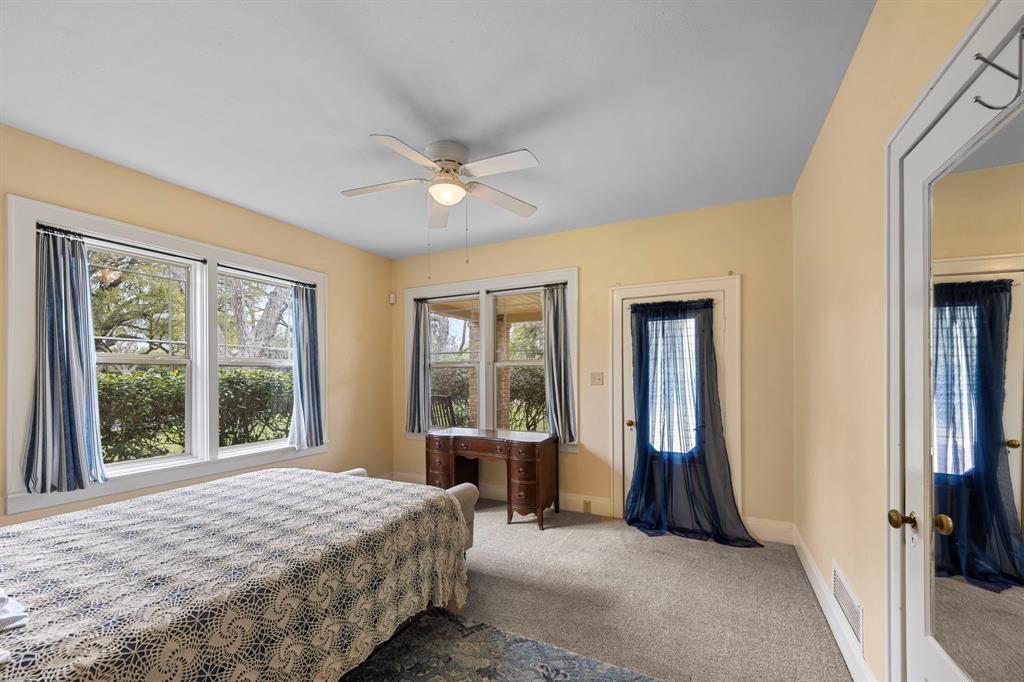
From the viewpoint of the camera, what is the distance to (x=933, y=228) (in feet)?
4.19

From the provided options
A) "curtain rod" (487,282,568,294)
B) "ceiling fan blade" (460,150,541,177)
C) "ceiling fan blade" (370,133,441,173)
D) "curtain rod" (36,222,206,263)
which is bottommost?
"curtain rod" (487,282,568,294)

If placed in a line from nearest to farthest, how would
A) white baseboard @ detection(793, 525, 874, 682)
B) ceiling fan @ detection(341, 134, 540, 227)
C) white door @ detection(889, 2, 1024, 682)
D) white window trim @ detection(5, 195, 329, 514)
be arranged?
white door @ detection(889, 2, 1024, 682) → white baseboard @ detection(793, 525, 874, 682) → ceiling fan @ detection(341, 134, 540, 227) → white window trim @ detection(5, 195, 329, 514)

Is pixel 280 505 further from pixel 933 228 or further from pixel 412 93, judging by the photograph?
pixel 933 228

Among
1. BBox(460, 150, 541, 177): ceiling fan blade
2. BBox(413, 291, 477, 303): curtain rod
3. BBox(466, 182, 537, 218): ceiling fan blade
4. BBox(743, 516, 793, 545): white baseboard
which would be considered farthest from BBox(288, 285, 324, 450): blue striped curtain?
BBox(743, 516, 793, 545): white baseboard

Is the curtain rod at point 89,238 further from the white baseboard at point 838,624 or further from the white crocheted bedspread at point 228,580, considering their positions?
the white baseboard at point 838,624

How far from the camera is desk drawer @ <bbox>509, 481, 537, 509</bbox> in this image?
3.79 meters

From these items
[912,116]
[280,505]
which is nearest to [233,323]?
[280,505]

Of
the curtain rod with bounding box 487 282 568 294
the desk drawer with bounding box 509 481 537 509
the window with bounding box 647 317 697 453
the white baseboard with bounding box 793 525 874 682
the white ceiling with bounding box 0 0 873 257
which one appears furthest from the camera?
the curtain rod with bounding box 487 282 568 294

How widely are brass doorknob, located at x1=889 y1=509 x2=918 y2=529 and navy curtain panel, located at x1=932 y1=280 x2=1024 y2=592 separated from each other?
121 mm

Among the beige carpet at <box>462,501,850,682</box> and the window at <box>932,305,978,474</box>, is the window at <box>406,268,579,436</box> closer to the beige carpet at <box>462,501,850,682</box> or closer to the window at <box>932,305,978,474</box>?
the beige carpet at <box>462,501,850,682</box>

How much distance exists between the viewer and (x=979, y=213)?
1042 millimetres

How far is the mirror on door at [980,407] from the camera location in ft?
3.04

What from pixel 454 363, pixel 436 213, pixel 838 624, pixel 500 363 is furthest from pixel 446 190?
pixel 838 624

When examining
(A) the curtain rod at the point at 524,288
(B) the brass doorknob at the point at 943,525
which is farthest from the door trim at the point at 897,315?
(A) the curtain rod at the point at 524,288
